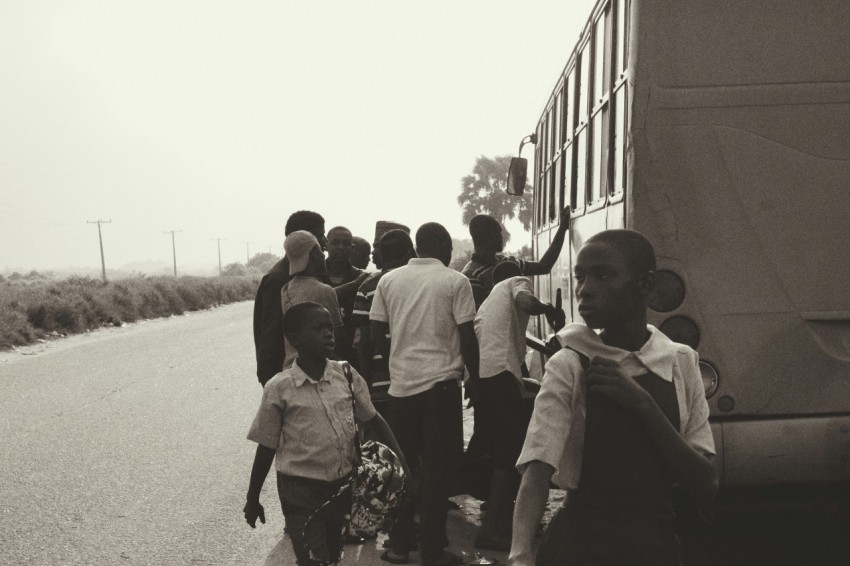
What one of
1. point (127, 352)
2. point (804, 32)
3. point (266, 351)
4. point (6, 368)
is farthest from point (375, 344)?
point (127, 352)

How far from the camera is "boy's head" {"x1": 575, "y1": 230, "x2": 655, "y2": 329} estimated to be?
92.4 inches

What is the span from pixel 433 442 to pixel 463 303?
751mm

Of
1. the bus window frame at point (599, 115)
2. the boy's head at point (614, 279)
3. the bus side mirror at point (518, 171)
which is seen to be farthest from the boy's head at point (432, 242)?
the bus side mirror at point (518, 171)

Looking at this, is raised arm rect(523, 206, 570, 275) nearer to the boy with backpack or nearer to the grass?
the boy with backpack

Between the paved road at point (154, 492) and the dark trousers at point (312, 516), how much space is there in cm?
166

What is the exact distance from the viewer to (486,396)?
17.7 feet

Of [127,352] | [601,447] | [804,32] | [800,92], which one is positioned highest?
[804,32]

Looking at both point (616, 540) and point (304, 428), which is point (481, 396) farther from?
point (616, 540)

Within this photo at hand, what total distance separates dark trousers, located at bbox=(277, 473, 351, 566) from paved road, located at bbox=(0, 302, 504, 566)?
1.70 metres

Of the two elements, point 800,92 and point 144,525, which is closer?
point 800,92

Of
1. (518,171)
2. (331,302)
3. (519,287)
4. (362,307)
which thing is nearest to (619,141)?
(519,287)

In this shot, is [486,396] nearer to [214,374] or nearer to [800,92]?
[800,92]

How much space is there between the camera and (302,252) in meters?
5.00

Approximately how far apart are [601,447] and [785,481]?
2406mm
